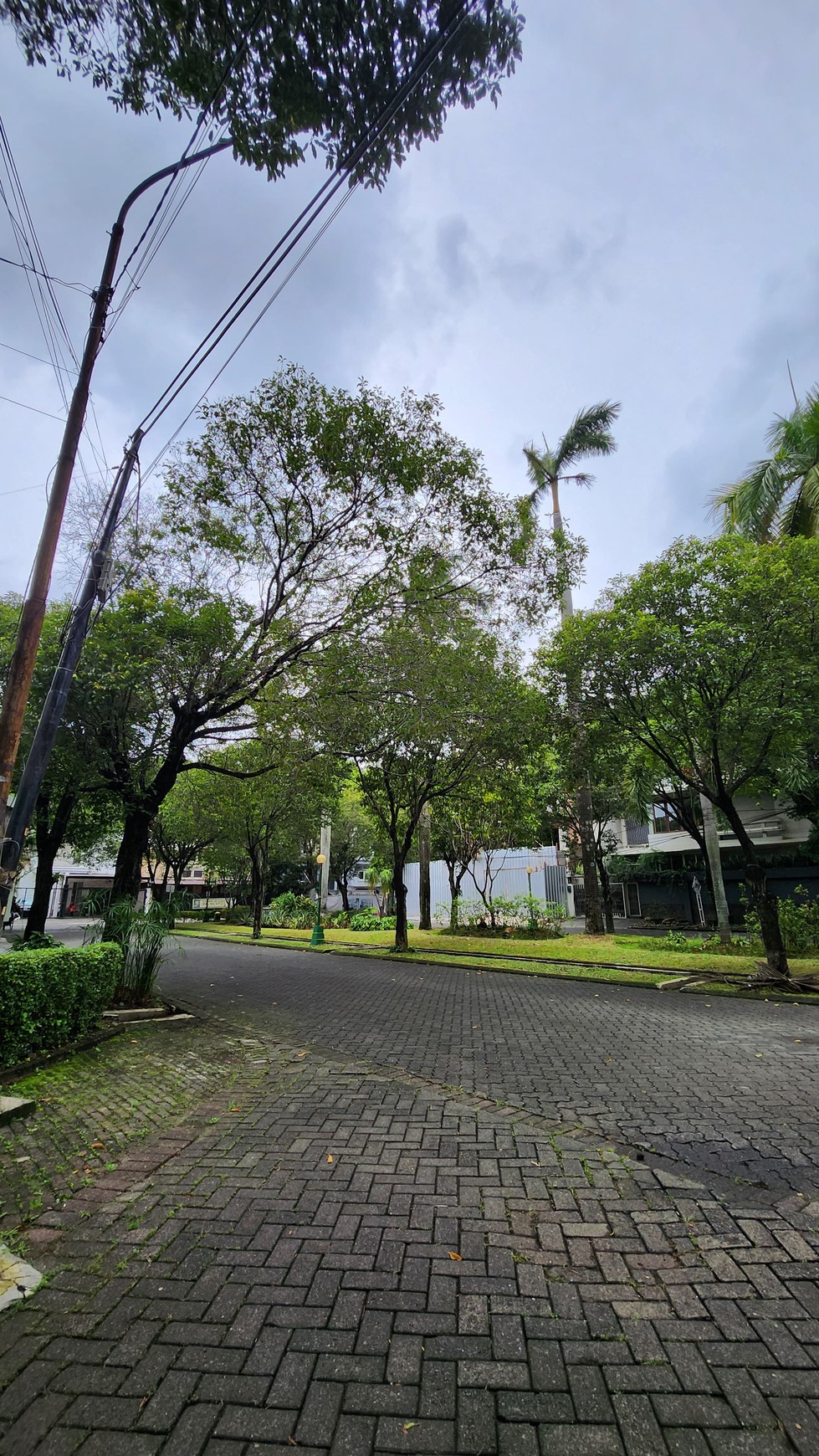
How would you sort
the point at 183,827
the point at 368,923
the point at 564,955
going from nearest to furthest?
the point at 564,955
the point at 368,923
the point at 183,827

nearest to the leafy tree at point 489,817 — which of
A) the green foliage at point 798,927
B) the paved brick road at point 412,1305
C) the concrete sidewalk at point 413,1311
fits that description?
the green foliage at point 798,927

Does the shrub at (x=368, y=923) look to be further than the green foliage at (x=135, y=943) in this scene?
Result: Yes

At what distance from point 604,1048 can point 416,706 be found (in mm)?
6655

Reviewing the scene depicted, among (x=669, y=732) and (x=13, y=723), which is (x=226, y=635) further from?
(x=669, y=732)

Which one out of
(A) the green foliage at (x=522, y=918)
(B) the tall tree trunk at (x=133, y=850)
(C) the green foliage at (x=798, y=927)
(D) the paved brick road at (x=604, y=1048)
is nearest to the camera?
(D) the paved brick road at (x=604, y=1048)

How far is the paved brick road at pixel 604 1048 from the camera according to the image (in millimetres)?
4219

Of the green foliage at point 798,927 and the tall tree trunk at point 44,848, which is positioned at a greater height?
the tall tree trunk at point 44,848

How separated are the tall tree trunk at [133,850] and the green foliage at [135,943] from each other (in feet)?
2.97

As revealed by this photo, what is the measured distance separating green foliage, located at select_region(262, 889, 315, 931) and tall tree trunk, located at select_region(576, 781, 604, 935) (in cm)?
1353

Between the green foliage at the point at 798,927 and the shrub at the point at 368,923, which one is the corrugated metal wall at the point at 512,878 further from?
the green foliage at the point at 798,927

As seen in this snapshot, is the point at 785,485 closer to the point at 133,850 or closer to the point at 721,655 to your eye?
the point at 721,655

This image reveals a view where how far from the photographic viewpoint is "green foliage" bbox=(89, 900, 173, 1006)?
8438 millimetres

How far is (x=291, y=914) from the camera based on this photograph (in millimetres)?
30438

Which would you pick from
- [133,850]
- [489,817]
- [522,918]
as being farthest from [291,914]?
[133,850]
